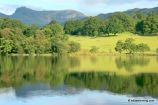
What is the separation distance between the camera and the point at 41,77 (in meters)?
55.9

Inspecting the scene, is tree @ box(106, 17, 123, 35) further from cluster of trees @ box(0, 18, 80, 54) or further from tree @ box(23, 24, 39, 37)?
tree @ box(23, 24, 39, 37)

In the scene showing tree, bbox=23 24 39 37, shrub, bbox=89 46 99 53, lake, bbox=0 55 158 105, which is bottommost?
shrub, bbox=89 46 99 53

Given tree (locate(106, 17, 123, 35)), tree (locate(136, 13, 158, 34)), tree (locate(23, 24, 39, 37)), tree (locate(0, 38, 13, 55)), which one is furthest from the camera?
tree (locate(106, 17, 123, 35))

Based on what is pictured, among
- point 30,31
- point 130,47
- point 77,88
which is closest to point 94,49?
point 130,47

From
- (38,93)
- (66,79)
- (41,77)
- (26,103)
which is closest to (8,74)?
(41,77)

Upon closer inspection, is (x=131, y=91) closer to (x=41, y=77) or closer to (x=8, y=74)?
(x=41, y=77)

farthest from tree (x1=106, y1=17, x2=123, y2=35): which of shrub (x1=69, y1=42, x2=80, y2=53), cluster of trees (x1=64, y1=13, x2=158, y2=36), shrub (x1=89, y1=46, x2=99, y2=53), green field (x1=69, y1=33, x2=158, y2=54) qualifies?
shrub (x1=69, y1=42, x2=80, y2=53)

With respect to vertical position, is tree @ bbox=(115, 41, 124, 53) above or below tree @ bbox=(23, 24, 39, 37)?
below

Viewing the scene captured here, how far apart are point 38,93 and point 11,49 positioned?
7647 centimetres

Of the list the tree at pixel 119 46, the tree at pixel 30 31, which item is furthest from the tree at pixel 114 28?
the tree at pixel 119 46

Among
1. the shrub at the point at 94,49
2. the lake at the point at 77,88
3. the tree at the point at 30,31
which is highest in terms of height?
the tree at the point at 30,31

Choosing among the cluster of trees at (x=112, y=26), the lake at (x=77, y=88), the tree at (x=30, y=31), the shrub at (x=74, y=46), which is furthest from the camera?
the cluster of trees at (x=112, y=26)

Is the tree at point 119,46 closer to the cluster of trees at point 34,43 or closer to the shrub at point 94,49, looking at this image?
the shrub at point 94,49

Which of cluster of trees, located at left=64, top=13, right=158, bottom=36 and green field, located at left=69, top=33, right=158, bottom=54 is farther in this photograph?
cluster of trees, located at left=64, top=13, right=158, bottom=36
